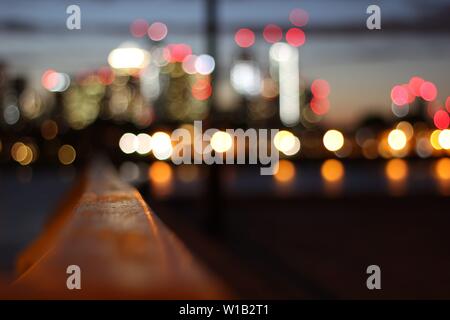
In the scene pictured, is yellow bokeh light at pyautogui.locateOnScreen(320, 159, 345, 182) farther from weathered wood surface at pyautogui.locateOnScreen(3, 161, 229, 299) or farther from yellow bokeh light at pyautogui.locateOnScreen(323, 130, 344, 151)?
weathered wood surface at pyautogui.locateOnScreen(3, 161, 229, 299)

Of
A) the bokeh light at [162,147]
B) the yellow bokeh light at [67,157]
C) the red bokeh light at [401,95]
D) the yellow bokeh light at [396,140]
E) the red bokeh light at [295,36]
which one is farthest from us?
the yellow bokeh light at [396,140]

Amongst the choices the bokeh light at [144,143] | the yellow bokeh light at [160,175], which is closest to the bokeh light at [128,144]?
the bokeh light at [144,143]

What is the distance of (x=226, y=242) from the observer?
57.7ft

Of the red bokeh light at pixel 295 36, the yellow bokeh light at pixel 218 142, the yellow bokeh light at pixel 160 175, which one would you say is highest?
the red bokeh light at pixel 295 36

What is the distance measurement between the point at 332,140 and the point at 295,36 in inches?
3631

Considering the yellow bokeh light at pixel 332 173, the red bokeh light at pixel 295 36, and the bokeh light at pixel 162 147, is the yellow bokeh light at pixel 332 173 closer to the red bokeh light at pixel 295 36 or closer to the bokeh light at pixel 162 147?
the bokeh light at pixel 162 147

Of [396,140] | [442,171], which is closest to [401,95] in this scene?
[442,171]

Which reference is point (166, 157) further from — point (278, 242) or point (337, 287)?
point (337, 287)

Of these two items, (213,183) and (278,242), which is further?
(213,183)

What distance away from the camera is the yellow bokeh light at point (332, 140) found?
357ft

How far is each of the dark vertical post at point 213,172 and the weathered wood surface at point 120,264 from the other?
37.4 ft
